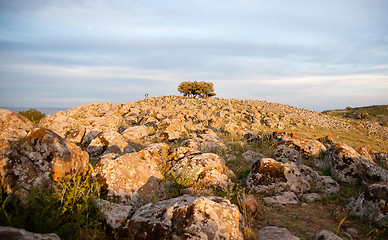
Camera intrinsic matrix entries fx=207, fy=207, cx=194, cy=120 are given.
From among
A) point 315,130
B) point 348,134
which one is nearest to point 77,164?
point 315,130

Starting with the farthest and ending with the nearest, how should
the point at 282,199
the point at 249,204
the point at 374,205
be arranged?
1. the point at 282,199
2. the point at 249,204
3. the point at 374,205

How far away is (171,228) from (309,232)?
325 centimetres

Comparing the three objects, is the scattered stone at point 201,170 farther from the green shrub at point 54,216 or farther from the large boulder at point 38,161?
the green shrub at point 54,216

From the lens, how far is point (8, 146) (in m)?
4.28

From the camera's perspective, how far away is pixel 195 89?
52625 millimetres

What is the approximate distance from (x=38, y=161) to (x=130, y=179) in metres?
2.08

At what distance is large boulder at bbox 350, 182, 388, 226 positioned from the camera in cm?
486

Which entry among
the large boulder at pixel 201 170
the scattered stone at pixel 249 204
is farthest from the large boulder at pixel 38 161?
the scattered stone at pixel 249 204

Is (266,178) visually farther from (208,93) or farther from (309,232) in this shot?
(208,93)

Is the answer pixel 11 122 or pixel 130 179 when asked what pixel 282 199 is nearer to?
pixel 130 179

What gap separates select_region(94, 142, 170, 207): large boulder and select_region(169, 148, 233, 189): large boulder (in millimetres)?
703

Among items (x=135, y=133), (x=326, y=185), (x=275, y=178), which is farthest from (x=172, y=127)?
(x=326, y=185)

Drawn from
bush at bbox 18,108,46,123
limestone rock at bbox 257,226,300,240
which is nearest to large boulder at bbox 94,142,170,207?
limestone rock at bbox 257,226,300,240

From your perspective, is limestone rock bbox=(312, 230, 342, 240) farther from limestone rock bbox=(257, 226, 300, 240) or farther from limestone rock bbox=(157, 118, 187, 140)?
limestone rock bbox=(157, 118, 187, 140)
